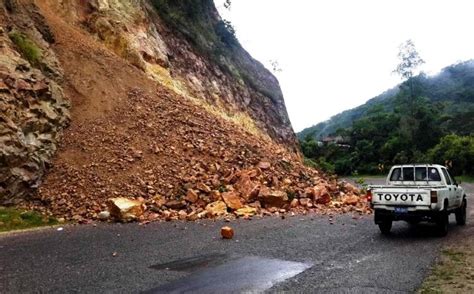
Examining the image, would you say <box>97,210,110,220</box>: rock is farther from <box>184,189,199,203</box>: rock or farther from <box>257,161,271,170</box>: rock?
<box>257,161,271,170</box>: rock

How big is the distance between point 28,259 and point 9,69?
1063 cm

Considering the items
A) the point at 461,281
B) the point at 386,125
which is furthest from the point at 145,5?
the point at 386,125

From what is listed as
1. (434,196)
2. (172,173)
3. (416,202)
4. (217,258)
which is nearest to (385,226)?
(416,202)

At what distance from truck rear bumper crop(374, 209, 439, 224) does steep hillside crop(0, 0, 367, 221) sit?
5383mm

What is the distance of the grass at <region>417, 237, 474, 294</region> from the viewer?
6.80 m

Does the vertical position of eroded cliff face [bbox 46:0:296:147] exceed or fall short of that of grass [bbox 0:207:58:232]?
it exceeds it

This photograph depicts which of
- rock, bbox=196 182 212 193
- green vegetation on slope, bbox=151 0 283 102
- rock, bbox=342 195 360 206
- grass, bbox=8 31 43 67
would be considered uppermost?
green vegetation on slope, bbox=151 0 283 102

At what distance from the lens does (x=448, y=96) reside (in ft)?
337

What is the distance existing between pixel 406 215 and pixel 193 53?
74.0 feet

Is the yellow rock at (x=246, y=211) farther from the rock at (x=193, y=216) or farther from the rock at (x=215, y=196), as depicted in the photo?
the rock at (x=193, y=216)

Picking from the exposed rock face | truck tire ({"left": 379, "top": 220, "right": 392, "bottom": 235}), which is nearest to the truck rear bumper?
truck tire ({"left": 379, "top": 220, "right": 392, "bottom": 235})

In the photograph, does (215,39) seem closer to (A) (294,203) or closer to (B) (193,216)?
(A) (294,203)

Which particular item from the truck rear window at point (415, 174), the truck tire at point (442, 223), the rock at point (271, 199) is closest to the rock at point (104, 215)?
the rock at point (271, 199)

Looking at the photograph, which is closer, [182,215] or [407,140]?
[182,215]
